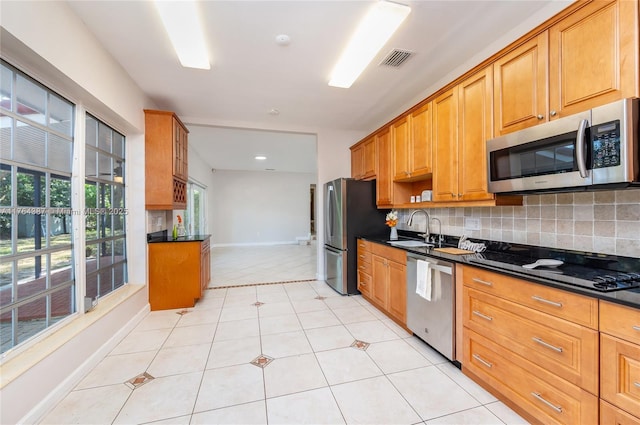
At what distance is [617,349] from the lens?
1.15m

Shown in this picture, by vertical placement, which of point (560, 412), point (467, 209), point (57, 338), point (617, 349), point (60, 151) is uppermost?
point (60, 151)

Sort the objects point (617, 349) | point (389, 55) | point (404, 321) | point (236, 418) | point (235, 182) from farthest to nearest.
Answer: point (235, 182) < point (404, 321) < point (389, 55) < point (236, 418) < point (617, 349)

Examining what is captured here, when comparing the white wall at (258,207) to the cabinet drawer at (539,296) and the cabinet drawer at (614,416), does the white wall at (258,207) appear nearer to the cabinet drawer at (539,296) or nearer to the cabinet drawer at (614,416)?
the cabinet drawer at (539,296)

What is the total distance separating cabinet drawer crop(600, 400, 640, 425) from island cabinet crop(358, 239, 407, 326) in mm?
1531

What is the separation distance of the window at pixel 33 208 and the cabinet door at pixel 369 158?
334 cm

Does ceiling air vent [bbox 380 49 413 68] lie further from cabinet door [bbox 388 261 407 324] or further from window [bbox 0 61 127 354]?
window [bbox 0 61 127 354]

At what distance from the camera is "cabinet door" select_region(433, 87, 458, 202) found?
7.89ft

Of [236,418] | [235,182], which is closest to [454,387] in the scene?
[236,418]

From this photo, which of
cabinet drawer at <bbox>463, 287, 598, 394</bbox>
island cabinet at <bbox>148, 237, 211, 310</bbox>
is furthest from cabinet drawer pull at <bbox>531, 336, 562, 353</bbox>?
island cabinet at <bbox>148, 237, 211, 310</bbox>

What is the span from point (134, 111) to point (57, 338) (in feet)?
7.61

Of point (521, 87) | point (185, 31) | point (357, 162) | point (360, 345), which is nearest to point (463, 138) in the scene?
point (521, 87)

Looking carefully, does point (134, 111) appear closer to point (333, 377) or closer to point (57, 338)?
point (57, 338)

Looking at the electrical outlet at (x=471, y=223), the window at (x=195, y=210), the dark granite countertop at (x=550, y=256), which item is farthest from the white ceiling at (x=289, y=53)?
the window at (x=195, y=210)

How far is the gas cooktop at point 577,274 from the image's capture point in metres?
1.29
